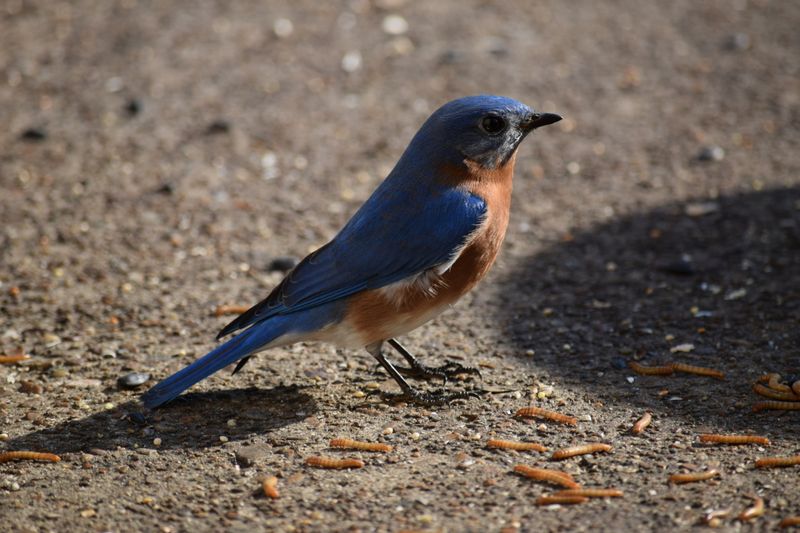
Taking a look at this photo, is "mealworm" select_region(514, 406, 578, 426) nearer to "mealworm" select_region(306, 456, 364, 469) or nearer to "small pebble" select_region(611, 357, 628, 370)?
"small pebble" select_region(611, 357, 628, 370)

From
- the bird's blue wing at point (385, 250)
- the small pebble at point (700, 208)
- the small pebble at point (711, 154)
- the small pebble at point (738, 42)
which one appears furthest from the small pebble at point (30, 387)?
the small pebble at point (738, 42)

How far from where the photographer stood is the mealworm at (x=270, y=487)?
370 centimetres

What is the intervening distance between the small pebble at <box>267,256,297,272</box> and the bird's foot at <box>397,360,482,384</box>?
1458 mm

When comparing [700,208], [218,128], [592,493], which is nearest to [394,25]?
[218,128]

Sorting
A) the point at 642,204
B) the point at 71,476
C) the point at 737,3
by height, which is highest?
the point at 737,3

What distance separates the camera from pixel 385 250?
4395 mm

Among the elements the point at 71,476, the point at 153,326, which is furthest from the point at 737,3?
the point at 71,476

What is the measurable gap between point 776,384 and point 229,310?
2844mm

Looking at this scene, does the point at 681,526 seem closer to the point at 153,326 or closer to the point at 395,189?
the point at 395,189

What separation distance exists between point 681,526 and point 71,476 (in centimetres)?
233

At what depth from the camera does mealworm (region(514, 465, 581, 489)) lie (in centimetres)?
370

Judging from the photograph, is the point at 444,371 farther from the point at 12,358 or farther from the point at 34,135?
the point at 34,135

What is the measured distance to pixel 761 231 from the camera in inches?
239

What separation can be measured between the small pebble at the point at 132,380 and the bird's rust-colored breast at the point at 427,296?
1.09 meters
